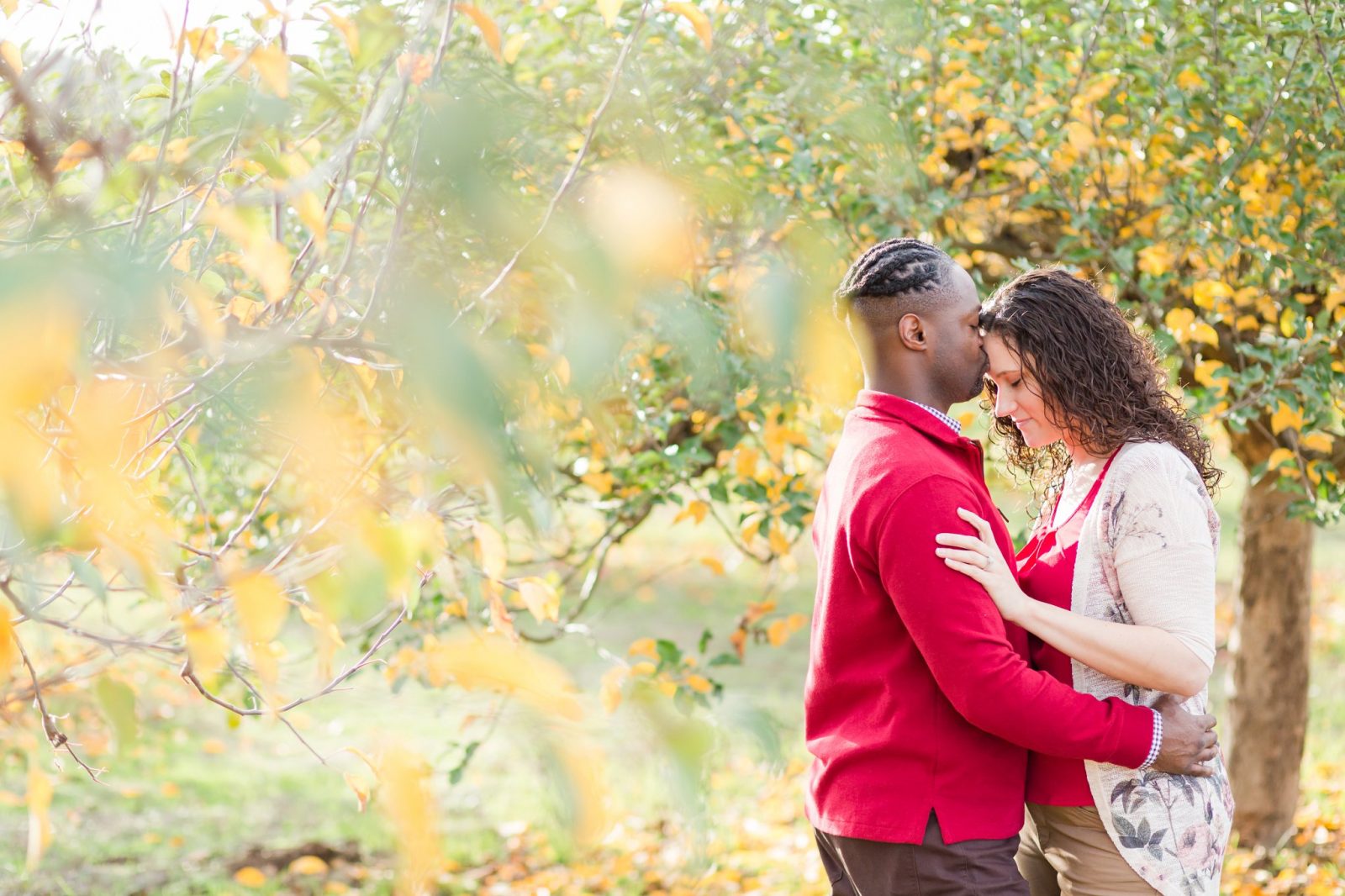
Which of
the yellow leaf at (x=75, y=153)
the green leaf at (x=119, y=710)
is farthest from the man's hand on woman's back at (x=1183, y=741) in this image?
the yellow leaf at (x=75, y=153)

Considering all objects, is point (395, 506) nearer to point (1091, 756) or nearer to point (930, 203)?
point (1091, 756)

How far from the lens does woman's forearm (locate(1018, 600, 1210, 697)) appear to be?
1.79m

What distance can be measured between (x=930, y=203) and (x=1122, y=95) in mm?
569

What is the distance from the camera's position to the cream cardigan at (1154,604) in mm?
1828

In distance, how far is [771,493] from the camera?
3377 mm

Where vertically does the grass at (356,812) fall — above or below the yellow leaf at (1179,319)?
below

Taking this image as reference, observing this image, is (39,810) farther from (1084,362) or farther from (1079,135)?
(1079,135)

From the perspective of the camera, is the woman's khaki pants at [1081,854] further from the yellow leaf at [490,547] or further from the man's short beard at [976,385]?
the yellow leaf at [490,547]

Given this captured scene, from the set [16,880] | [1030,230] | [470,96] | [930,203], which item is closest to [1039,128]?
[930,203]

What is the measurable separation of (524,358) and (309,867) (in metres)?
4.23

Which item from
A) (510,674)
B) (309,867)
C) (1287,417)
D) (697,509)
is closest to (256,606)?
(510,674)

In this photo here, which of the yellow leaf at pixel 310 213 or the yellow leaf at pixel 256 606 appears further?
the yellow leaf at pixel 310 213

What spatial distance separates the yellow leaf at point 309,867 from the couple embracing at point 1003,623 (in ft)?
11.5

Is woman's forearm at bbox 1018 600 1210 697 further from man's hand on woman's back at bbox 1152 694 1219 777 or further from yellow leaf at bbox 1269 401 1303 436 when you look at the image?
yellow leaf at bbox 1269 401 1303 436
